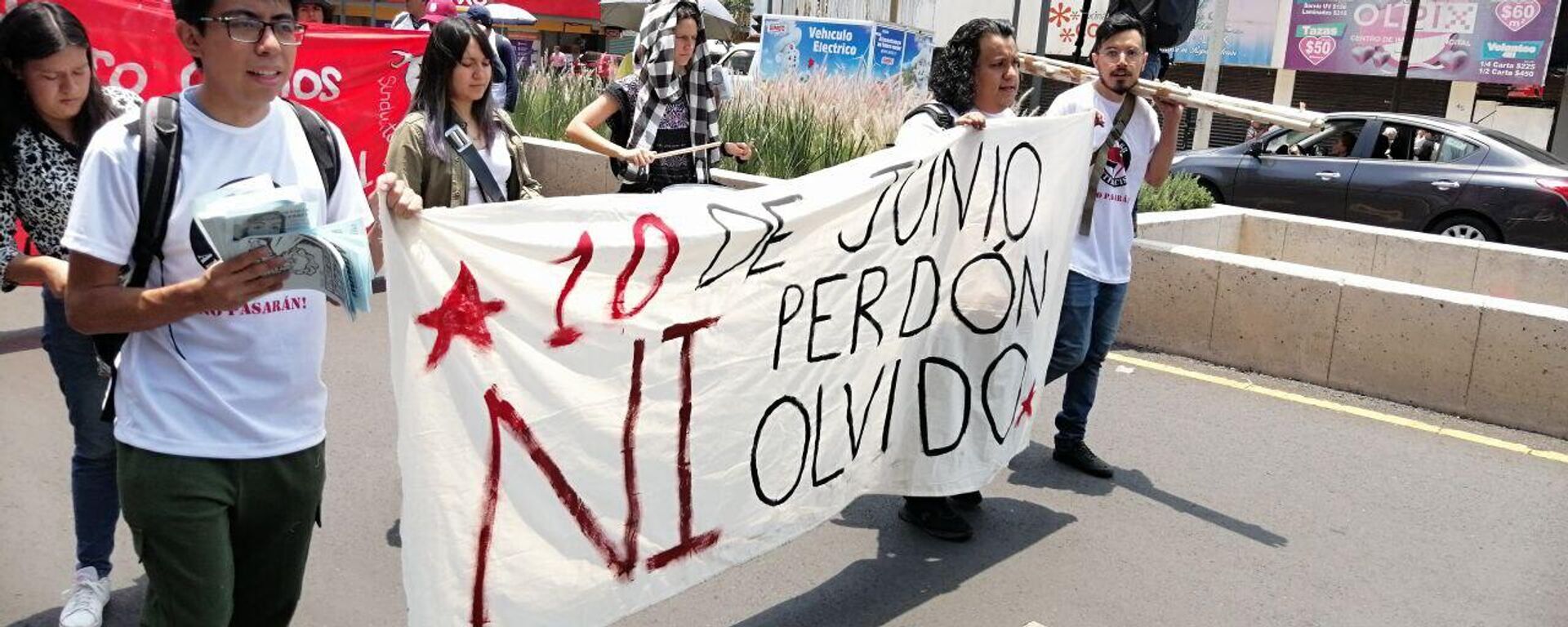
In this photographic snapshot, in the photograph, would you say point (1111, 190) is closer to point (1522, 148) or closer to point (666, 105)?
point (666, 105)

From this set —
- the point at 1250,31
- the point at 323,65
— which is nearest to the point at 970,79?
the point at 323,65

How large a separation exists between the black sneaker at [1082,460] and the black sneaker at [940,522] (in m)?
0.85

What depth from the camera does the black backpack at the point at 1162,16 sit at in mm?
7922

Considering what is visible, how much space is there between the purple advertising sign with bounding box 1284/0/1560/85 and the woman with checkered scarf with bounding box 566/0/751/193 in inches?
791

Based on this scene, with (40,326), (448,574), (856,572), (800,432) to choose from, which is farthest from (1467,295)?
(40,326)

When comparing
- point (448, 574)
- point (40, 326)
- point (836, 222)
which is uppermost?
point (836, 222)

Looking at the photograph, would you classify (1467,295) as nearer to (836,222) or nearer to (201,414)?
(836,222)

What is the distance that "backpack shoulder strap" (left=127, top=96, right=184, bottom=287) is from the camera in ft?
7.32

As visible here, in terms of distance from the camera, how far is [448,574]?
2760 mm

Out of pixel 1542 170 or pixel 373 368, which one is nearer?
pixel 373 368

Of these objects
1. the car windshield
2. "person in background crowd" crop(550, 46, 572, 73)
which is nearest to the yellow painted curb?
the car windshield

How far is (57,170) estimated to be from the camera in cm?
342

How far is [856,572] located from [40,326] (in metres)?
4.92

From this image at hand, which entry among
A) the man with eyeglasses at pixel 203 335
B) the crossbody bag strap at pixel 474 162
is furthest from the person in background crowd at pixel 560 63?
the man with eyeglasses at pixel 203 335
